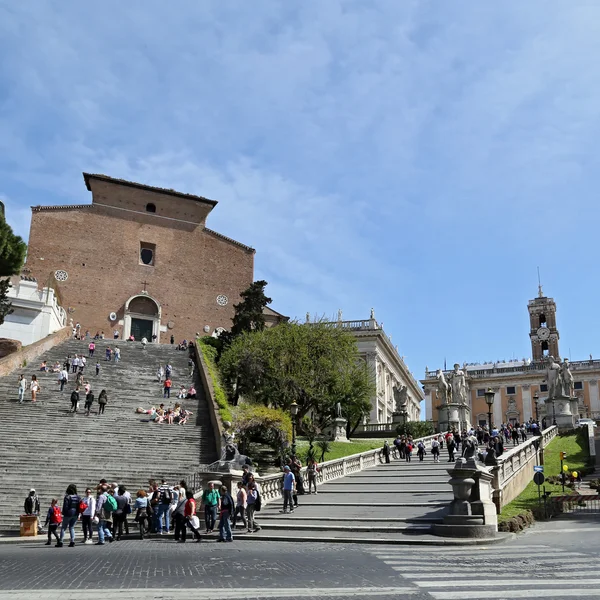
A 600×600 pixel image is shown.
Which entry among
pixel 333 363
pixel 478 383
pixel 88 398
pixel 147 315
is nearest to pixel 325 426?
pixel 333 363

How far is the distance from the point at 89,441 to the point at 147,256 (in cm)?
3376

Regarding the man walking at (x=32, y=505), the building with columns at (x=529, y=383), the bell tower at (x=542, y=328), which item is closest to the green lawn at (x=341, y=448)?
the man walking at (x=32, y=505)

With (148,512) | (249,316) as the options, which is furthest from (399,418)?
(148,512)

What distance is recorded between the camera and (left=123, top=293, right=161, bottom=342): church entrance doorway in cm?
5316

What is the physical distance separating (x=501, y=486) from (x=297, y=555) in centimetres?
860

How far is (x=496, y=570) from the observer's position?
1051 cm

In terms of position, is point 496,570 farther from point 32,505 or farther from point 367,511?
point 32,505

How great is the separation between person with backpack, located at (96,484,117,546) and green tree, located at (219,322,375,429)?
20.1 meters

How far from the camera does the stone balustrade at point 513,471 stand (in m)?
18.5

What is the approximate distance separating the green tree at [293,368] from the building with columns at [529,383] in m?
37.7

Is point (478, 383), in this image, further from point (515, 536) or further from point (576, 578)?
point (576, 578)

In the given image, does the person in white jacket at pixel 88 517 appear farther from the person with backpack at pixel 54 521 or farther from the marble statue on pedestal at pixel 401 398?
the marble statue on pedestal at pixel 401 398

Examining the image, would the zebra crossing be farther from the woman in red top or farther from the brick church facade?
the brick church facade

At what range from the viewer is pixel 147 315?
54219 mm
